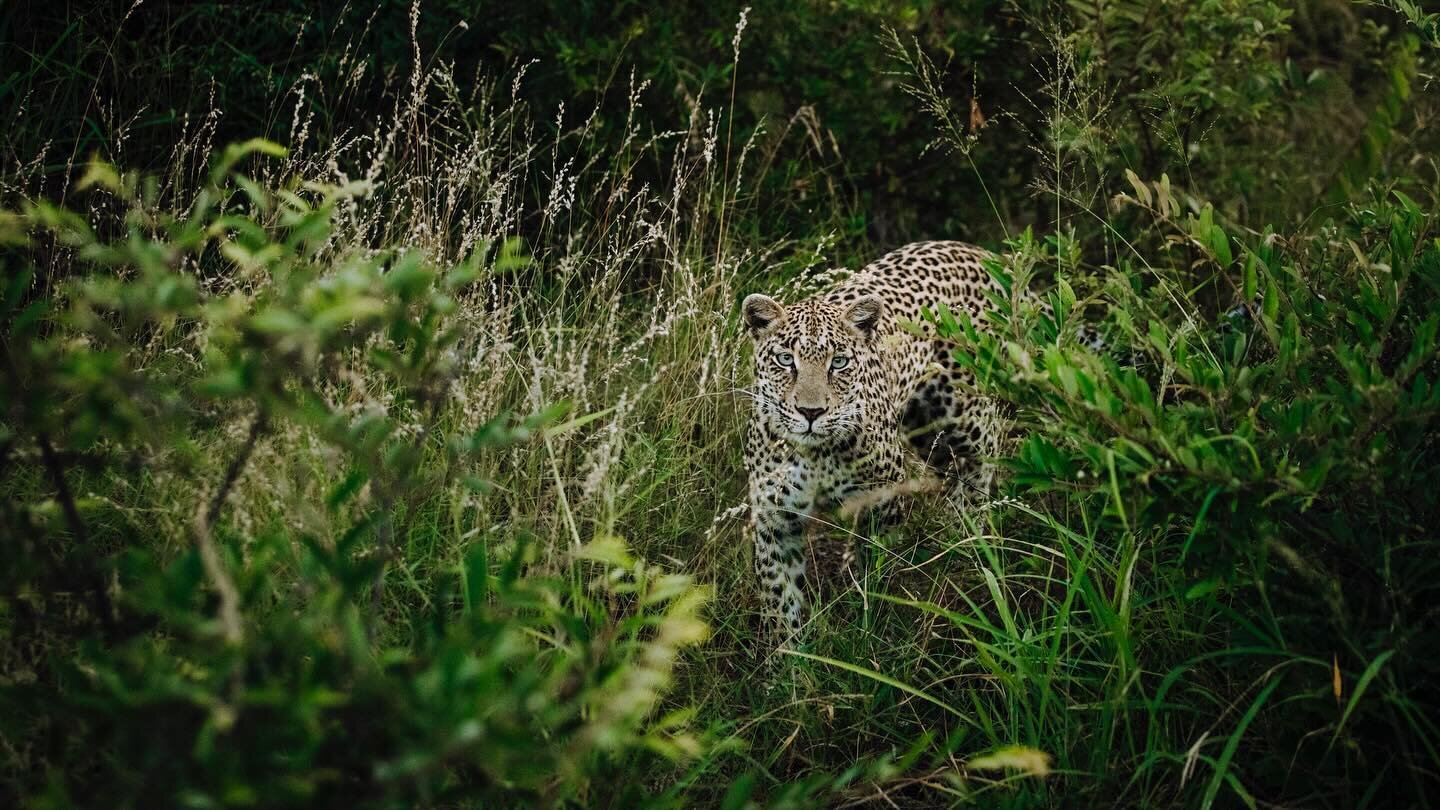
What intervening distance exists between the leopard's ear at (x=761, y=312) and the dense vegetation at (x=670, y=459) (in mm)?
274

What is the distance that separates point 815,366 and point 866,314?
381 millimetres

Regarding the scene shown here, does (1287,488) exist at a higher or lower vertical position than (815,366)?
higher

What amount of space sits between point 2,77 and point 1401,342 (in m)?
5.21

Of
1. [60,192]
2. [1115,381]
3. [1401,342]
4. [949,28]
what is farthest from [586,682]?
[949,28]

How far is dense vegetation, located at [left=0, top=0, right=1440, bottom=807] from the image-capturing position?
214 cm

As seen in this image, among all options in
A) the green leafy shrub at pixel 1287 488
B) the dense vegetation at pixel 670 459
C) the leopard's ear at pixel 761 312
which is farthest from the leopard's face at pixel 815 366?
the green leafy shrub at pixel 1287 488

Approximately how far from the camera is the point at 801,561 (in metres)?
4.44

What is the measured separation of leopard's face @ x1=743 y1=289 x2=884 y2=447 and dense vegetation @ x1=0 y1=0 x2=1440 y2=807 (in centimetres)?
30

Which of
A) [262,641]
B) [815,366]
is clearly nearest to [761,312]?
[815,366]

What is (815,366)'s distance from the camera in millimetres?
4375

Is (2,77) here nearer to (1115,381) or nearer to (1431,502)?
(1115,381)

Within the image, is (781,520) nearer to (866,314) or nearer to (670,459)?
(670,459)

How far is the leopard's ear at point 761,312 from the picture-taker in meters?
4.54

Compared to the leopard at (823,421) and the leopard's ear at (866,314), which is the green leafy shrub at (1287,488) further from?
the leopard's ear at (866,314)
